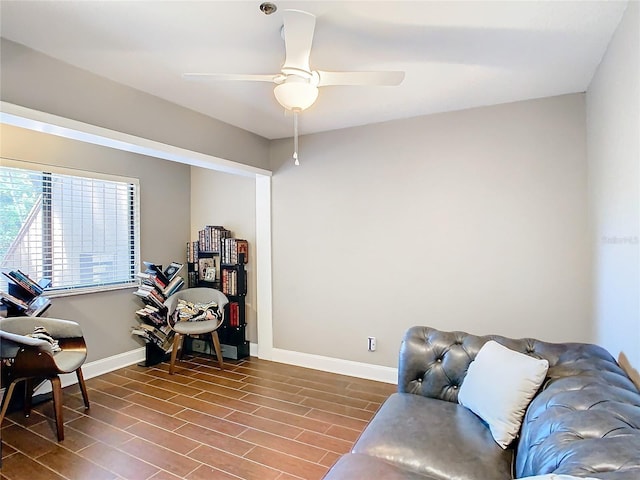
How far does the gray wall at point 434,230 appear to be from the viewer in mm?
2857

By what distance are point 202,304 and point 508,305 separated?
10.3 feet

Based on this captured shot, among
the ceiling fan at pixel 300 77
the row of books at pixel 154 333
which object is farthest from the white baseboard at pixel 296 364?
the ceiling fan at pixel 300 77

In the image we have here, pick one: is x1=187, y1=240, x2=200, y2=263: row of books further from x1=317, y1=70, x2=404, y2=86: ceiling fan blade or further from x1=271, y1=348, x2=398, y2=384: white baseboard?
x1=317, y1=70, x2=404, y2=86: ceiling fan blade

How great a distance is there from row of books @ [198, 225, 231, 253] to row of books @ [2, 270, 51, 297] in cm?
165

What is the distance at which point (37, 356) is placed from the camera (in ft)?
8.12

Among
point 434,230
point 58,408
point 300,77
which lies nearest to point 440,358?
point 434,230

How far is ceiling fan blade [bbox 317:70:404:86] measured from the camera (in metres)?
1.85

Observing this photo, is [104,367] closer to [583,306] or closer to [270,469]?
[270,469]

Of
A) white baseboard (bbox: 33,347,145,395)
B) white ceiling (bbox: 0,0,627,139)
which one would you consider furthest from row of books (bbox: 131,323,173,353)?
white ceiling (bbox: 0,0,627,139)

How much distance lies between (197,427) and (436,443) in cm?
183

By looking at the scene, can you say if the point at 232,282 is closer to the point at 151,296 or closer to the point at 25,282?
the point at 151,296

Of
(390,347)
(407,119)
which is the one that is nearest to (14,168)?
(407,119)

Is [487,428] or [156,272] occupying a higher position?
[156,272]

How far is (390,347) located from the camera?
11.5 feet
